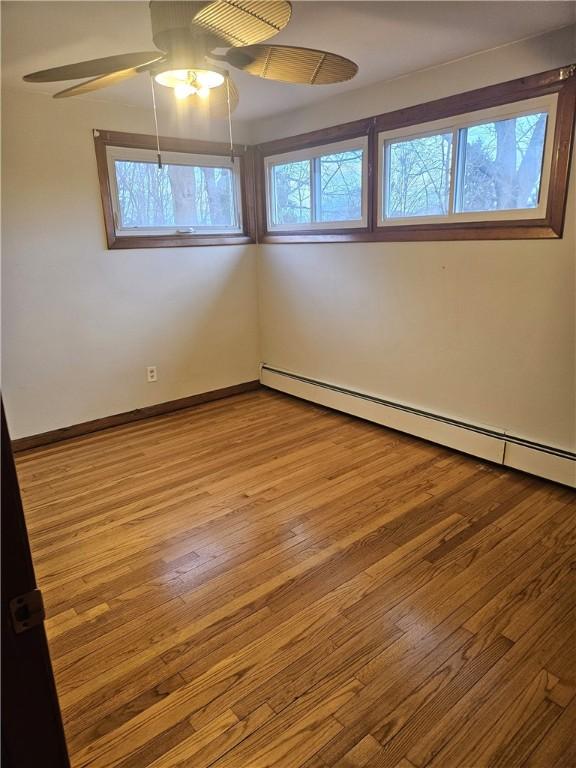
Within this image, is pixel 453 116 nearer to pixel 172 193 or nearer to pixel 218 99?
pixel 218 99

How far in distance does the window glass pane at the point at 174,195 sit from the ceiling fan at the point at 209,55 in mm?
1581

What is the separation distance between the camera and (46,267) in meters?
3.26

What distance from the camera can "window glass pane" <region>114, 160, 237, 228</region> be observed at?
3.61 metres

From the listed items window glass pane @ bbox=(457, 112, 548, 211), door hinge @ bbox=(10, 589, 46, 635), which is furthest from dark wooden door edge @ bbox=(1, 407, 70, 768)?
window glass pane @ bbox=(457, 112, 548, 211)

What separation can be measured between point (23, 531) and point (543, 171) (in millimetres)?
2758

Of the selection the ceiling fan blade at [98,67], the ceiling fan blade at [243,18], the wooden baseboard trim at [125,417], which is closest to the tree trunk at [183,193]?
the wooden baseboard trim at [125,417]

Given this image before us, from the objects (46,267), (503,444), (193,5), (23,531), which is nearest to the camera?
(23,531)

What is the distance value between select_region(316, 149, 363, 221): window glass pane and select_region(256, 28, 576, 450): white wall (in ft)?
0.75

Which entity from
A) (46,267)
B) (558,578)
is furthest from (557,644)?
(46,267)

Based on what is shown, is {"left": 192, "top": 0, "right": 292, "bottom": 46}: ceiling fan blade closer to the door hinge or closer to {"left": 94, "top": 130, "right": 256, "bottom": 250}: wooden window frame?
the door hinge

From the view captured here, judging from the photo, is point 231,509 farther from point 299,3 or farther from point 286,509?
point 299,3

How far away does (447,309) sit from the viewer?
3018 mm

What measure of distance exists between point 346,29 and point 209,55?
85cm

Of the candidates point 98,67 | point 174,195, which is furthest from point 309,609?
point 174,195
